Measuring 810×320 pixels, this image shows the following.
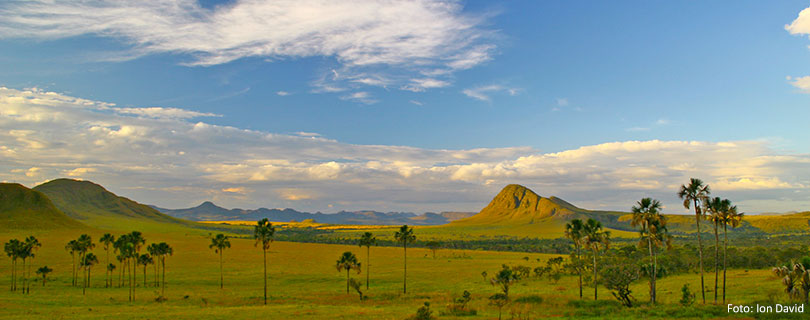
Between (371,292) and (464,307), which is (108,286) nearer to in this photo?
(371,292)

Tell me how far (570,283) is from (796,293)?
43107mm

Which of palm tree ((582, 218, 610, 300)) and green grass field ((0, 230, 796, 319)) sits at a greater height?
palm tree ((582, 218, 610, 300))

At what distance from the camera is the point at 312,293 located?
7175 cm

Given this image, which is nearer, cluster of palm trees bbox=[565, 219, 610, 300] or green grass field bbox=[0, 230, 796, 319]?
green grass field bbox=[0, 230, 796, 319]

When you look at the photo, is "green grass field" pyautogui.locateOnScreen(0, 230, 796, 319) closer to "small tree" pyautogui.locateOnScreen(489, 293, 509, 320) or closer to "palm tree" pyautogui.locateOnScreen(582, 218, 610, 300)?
"small tree" pyautogui.locateOnScreen(489, 293, 509, 320)

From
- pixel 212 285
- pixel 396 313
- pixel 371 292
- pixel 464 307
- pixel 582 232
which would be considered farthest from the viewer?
pixel 212 285

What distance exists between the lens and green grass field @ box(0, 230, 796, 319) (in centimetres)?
4712

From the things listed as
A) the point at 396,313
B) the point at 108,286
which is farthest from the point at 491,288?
the point at 108,286

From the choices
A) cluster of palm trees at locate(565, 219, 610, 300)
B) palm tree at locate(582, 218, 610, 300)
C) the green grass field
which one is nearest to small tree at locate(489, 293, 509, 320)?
the green grass field

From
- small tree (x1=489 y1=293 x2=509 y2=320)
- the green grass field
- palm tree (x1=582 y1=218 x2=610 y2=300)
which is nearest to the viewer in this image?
the green grass field

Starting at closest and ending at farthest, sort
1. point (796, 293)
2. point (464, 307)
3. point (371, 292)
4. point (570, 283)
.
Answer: point (796, 293) < point (464, 307) < point (371, 292) < point (570, 283)

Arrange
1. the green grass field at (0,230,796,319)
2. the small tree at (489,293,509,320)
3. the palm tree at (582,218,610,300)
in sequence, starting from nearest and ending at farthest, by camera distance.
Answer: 1. the green grass field at (0,230,796,319)
2. the small tree at (489,293,509,320)
3. the palm tree at (582,218,610,300)

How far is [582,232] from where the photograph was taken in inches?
2312

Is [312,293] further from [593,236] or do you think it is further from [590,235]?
[593,236]
